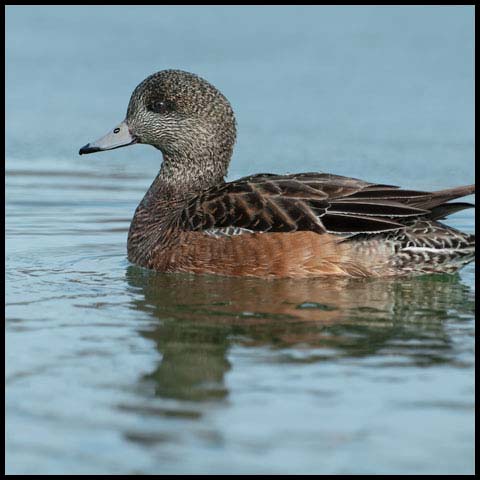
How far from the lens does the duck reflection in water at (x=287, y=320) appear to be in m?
5.54

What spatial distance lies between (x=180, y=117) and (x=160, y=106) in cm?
16

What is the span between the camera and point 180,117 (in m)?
8.76

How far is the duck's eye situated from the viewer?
874 centimetres

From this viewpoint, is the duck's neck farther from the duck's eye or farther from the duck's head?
the duck's eye

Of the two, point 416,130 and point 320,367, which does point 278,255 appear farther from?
point 416,130

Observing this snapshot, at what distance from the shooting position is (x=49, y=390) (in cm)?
509

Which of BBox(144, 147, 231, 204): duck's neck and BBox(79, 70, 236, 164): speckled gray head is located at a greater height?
BBox(79, 70, 236, 164): speckled gray head

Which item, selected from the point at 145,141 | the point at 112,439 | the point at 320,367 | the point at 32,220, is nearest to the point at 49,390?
the point at 112,439

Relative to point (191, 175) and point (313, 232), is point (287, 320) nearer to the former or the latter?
point (313, 232)

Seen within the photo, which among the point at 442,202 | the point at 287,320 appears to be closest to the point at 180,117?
the point at 442,202

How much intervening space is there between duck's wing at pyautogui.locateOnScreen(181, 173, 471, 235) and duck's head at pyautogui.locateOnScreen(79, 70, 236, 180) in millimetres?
983

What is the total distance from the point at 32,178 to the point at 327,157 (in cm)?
253

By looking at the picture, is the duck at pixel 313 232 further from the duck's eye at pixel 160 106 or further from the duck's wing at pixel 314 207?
the duck's eye at pixel 160 106

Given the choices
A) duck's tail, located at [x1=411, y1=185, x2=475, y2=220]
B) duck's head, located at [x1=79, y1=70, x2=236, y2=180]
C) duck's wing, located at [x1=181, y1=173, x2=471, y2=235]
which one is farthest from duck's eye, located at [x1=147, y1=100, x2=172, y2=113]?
duck's tail, located at [x1=411, y1=185, x2=475, y2=220]
